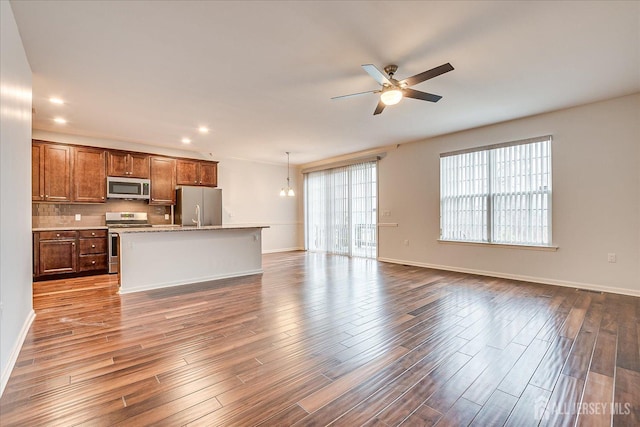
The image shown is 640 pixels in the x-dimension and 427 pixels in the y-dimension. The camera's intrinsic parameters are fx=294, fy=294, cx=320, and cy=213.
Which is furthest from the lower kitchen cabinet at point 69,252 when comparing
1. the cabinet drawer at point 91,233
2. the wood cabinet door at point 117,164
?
the wood cabinet door at point 117,164

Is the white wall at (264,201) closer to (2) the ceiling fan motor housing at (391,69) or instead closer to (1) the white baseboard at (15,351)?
(1) the white baseboard at (15,351)

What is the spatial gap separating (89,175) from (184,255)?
2715 mm

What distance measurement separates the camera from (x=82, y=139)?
561cm

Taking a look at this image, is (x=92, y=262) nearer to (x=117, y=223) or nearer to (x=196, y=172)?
(x=117, y=223)

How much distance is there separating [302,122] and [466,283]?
3672mm

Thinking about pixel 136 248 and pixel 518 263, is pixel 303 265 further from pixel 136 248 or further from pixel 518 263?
pixel 518 263

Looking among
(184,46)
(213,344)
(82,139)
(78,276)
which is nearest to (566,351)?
(213,344)

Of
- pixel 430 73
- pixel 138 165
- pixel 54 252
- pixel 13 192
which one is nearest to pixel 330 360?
pixel 430 73

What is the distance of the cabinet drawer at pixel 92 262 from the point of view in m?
5.21

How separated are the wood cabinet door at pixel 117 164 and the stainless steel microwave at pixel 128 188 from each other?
0.36ft

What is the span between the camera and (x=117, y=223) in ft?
19.4

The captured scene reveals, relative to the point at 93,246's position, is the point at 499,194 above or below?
above

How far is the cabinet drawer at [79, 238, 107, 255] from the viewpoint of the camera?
5234mm

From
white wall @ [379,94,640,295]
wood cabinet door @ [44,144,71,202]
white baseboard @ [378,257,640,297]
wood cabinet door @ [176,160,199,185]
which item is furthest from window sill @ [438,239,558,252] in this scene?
wood cabinet door @ [44,144,71,202]
